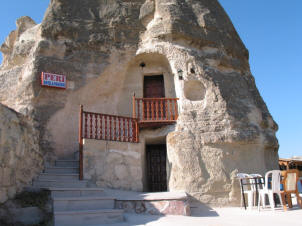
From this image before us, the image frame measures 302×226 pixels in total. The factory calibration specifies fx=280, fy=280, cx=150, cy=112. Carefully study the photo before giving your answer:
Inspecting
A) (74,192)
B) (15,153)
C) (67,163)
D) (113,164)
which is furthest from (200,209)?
(15,153)

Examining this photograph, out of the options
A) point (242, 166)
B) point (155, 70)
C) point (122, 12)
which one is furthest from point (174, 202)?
point (122, 12)

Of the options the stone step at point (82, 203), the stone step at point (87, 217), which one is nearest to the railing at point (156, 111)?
the stone step at point (82, 203)

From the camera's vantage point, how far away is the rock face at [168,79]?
23.4 feet

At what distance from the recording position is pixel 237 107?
7.74m

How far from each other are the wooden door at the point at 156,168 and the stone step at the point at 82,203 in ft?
9.53

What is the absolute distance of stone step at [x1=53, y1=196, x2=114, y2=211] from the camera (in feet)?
16.0

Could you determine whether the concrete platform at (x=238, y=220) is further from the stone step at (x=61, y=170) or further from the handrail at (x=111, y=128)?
the handrail at (x=111, y=128)

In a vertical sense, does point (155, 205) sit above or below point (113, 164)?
below

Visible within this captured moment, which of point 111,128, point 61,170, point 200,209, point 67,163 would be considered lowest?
point 200,209

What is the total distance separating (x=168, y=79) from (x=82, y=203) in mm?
5357

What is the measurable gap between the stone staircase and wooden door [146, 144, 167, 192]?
250 centimetres

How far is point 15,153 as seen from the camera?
4.89 meters

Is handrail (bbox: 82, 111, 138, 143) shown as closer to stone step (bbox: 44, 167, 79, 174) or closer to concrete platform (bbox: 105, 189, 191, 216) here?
stone step (bbox: 44, 167, 79, 174)

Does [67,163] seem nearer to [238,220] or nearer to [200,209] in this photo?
[200,209]
